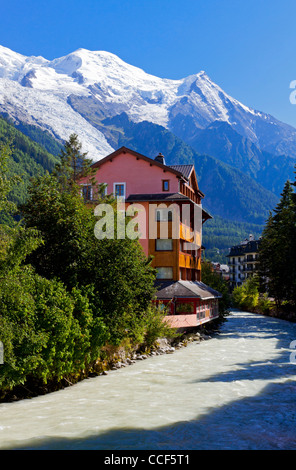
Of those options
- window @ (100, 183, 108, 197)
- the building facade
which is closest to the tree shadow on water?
the building facade

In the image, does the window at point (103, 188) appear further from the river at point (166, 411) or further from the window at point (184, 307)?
the river at point (166, 411)

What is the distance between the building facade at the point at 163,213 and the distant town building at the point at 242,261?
111412 mm

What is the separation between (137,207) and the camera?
45.3 meters

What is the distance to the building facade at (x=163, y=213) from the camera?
43.6 metres

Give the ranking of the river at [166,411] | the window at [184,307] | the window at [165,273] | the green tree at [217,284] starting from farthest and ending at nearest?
the green tree at [217,284] < the window at [165,273] < the window at [184,307] < the river at [166,411]

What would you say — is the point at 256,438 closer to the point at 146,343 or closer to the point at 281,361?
the point at 281,361

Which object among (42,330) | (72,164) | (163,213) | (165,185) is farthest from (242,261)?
(42,330)

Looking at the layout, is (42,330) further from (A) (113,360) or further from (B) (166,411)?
(A) (113,360)

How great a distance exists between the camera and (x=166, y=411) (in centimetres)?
1697

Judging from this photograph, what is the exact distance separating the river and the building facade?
46.8 feet

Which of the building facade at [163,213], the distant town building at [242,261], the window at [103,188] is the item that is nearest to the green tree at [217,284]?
the building facade at [163,213]

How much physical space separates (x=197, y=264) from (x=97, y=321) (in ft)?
105

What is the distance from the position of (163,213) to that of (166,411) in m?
29.0
